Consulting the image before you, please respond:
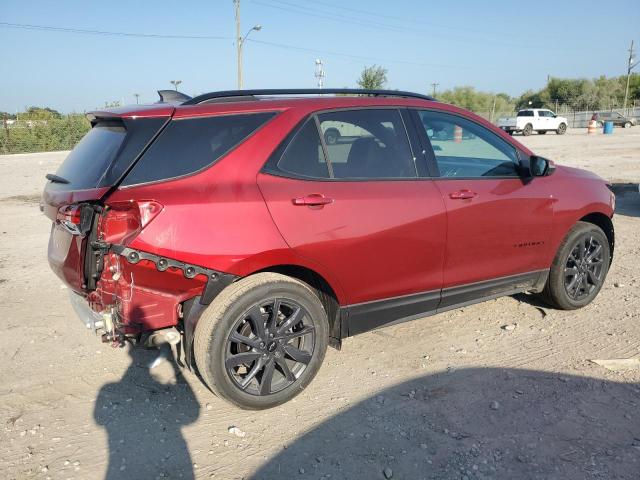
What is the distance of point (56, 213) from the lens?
3.19 m

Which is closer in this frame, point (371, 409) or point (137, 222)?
point (137, 222)

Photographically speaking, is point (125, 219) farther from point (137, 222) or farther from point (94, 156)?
point (94, 156)

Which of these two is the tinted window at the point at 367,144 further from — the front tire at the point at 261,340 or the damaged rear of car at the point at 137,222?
the front tire at the point at 261,340

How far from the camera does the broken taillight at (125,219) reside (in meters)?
2.82

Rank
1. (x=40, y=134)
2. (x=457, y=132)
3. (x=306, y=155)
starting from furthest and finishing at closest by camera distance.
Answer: (x=40, y=134) < (x=457, y=132) < (x=306, y=155)

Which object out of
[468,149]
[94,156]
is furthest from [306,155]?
[468,149]

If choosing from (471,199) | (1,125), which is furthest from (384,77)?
(471,199)

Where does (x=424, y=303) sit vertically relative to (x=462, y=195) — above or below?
below

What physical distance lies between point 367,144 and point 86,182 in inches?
70.4

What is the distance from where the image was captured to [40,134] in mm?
28641

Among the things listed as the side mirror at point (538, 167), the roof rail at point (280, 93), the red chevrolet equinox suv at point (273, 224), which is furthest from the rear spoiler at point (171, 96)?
the side mirror at point (538, 167)

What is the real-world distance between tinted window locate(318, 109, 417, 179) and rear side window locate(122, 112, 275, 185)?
1.69 ft

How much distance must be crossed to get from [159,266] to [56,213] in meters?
0.84

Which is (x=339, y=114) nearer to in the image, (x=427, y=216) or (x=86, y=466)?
(x=427, y=216)
